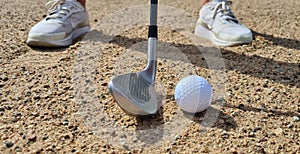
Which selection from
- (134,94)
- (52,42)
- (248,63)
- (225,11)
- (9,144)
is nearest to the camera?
(9,144)

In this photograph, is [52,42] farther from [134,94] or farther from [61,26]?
[134,94]

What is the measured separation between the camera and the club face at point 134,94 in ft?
4.67

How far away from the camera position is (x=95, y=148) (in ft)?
4.66

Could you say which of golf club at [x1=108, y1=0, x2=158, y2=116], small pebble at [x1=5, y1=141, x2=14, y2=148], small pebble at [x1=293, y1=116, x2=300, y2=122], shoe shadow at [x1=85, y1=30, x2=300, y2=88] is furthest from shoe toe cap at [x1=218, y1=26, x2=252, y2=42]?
small pebble at [x1=5, y1=141, x2=14, y2=148]

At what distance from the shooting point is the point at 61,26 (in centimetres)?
254

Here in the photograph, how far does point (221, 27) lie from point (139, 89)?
3.99 ft

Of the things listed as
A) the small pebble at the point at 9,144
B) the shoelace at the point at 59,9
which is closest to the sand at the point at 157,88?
the small pebble at the point at 9,144

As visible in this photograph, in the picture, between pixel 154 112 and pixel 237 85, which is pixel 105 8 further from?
pixel 154 112

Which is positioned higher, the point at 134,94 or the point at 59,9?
the point at 59,9

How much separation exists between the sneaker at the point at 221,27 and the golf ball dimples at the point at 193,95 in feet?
3.32

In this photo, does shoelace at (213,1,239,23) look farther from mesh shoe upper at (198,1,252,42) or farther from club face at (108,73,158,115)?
club face at (108,73,158,115)

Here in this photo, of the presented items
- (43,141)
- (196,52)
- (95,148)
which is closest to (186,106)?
(95,148)

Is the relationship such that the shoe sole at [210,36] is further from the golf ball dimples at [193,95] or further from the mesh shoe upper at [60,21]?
the golf ball dimples at [193,95]

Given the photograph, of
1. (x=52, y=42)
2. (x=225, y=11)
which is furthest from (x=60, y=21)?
(x=225, y=11)
